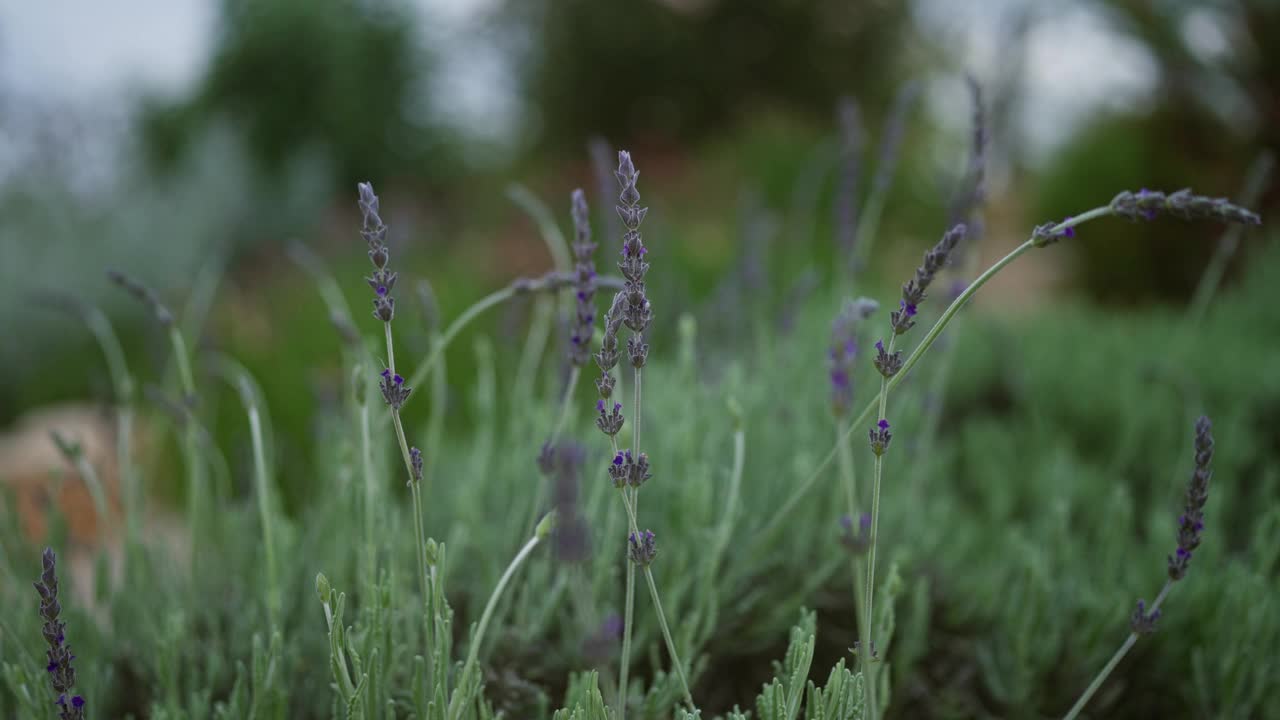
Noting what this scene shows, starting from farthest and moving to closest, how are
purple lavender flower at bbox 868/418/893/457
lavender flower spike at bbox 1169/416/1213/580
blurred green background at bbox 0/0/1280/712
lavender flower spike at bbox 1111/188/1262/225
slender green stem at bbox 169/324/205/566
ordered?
1. blurred green background at bbox 0/0/1280/712
2. slender green stem at bbox 169/324/205/566
3. lavender flower spike at bbox 1169/416/1213/580
4. purple lavender flower at bbox 868/418/893/457
5. lavender flower spike at bbox 1111/188/1262/225

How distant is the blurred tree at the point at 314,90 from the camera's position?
29.0 feet

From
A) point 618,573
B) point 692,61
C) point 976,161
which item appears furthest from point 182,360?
point 692,61

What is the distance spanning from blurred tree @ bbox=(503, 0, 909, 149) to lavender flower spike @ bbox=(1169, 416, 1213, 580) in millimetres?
11100

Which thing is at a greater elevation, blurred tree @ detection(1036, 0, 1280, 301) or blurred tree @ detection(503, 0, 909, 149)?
blurred tree @ detection(503, 0, 909, 149)

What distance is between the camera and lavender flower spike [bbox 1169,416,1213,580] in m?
1.03

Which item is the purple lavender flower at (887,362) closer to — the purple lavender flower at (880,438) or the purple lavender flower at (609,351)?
the purple lavender flower at (880,438)

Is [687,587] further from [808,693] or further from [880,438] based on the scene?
[880,438]

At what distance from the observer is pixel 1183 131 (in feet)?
18.5

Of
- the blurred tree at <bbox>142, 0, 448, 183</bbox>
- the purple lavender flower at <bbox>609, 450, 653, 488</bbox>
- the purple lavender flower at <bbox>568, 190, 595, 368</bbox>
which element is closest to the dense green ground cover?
the purple lavender flower at <bbox>609, 450, 653, 488</bbox>

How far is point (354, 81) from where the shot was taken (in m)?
8.94

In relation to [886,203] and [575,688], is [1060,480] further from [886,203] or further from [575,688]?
[886,203]

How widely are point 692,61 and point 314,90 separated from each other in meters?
5.11

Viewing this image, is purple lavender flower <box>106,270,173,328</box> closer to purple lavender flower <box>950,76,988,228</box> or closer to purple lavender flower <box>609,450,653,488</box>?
purple lavender flower <box>609,450,653,488</box>

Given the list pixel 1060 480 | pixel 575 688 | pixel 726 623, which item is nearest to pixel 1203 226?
pixel 1060 480
